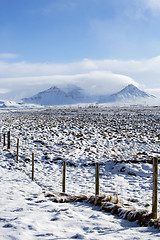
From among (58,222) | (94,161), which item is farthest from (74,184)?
(58,222)

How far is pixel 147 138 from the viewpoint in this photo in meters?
19.7

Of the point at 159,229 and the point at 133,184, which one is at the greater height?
the point at 159,229

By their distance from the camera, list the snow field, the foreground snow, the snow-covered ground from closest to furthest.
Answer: the foreground snow < the snow-covered ground < the snow field

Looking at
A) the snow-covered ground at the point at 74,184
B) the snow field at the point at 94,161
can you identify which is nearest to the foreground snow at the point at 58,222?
the snow-covered ground at the point at 74,184

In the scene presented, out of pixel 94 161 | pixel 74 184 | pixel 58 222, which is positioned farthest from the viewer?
pixel 94 161

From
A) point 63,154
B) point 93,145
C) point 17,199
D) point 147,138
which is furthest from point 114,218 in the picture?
point 147,138

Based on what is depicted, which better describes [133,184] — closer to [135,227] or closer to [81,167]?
[81,167]

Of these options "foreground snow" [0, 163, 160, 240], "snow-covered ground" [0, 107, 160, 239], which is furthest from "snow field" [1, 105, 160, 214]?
"foreground snow" [0, 163, 160, 240]

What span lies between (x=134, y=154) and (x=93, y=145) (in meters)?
3.42

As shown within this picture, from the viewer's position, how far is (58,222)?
17.0 ft

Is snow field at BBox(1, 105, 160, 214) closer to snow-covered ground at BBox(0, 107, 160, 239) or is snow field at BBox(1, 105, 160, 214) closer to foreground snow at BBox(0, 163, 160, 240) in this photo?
snow-covered ground at BBox(0, 107, 160, 239)

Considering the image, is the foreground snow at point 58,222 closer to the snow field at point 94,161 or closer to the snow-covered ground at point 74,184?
the snow-covered ground at point 74,184

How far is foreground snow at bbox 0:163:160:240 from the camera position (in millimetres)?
4473

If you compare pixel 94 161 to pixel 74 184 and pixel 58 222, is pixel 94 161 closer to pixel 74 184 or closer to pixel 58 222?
pixel 74 184
